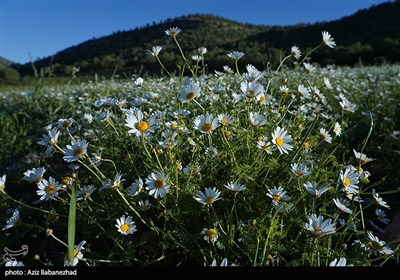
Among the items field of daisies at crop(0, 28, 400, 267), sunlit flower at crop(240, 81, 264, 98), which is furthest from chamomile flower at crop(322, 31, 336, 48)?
sunlit flower at crop(240, 81, 264, 98)

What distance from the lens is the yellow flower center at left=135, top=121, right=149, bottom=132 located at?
173cm

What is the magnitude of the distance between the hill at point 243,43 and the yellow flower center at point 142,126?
128 cm

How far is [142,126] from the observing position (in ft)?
5.69

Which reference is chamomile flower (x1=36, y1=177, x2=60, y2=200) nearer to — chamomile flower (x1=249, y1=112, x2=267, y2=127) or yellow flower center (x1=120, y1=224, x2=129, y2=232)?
yellow flower center (x1=120, y1=224, x2=129, y2=232)

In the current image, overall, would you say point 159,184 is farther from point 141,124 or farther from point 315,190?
point 315,190

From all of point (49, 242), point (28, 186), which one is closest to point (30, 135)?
point (28, 186)

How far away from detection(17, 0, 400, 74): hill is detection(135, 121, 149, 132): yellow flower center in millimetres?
1276

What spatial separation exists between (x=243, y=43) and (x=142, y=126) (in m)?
30.2

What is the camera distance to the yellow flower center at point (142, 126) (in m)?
1.73

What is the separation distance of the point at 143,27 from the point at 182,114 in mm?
55809

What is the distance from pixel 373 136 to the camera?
3396mm

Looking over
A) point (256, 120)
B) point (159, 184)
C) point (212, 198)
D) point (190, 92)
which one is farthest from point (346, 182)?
point (190, 92)

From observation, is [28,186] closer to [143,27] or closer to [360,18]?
[360,18]

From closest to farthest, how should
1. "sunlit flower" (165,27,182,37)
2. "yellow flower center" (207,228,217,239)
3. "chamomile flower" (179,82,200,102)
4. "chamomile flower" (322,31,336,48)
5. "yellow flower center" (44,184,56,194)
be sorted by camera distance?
"yellow flower center" (207,228,217,239), "yellow flower center" (44,184,56,194), "chamomile flower" (179,82,200,102), "chamomile flower" (322,31,336,48), "sunlit flower" (165,27,182,37)
